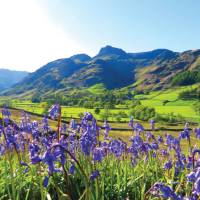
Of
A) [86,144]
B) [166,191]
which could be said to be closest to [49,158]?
[166,191]

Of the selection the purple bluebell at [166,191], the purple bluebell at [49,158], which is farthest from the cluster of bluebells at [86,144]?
the purple bluebell at [166,191]

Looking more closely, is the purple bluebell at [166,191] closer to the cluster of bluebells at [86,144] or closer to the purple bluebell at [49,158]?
the purple bluebell at [49,158]

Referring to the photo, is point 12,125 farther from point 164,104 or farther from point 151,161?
point 164,104

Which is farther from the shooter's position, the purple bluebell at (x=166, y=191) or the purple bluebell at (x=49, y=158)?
the purple bluebell at (x=49, y=158)

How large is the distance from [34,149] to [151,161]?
554cm

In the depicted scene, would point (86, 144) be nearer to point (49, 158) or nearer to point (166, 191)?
point (49, 158)

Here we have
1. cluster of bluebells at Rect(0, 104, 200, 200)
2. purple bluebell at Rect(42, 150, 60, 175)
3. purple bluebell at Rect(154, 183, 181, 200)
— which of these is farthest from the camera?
cluster of bluebells at Rect(0, 104, 200, 200)

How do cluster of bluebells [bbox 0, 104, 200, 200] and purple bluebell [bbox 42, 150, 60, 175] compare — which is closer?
purple bluebell [bbox 42, 150, 60, 175]

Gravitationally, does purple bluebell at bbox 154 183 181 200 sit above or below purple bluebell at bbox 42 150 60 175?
below

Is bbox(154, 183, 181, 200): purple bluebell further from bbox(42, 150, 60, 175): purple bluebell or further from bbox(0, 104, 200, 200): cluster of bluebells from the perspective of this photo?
bbox(0, 104, 200, 200): cluster of bluebells

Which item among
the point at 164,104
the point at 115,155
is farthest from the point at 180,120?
the point at 115,155

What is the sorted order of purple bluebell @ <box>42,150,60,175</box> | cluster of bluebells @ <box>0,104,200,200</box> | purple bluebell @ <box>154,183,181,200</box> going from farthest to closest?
cluster of bluebells @ <box>0,104,200,200</box> < purple bluebell @ <box>42,150,60,175</box> < purple bluebell @ <box>154,183,181,200</box>

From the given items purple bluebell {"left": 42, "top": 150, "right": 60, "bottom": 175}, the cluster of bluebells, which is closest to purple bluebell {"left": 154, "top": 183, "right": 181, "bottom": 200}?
purple bluebell {"left": 42, "top": 150, "right": 60, "bottom": 175}

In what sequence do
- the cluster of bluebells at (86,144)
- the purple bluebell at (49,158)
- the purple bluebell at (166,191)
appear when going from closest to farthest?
the purple bluebell at (166,191) → the purple bluebell at (49,158) → the cluster of bluebells at (86,144)
